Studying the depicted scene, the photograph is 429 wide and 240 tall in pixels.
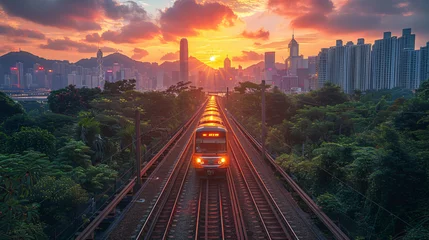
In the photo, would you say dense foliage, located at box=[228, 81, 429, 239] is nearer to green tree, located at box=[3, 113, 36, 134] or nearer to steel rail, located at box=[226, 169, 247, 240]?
steel rail, located at box=[226, 169, 247, 240]

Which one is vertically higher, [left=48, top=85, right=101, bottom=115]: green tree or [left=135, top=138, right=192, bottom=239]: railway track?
[left=48, top=85, right=101, bottom=115]: green tree

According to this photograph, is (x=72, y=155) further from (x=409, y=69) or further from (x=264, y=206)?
(x=409, y=69)

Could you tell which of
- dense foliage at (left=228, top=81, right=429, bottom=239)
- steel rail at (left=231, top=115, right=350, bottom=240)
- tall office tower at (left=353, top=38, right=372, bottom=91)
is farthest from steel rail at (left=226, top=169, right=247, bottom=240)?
tall office tower at (left=353, top=38, right=372, bottom=91)

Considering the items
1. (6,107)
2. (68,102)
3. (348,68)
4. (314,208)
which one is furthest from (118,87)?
(348,68)

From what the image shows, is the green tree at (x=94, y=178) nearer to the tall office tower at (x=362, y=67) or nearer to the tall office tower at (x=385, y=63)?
the tall office tower at (x=385, y=63)

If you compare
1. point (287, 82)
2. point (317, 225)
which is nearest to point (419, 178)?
point (317, 225)

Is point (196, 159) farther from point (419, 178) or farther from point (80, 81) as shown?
point (80, 81)

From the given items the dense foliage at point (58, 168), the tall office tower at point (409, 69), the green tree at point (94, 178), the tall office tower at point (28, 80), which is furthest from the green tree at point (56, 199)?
the tall office tower at point (28, 80)
